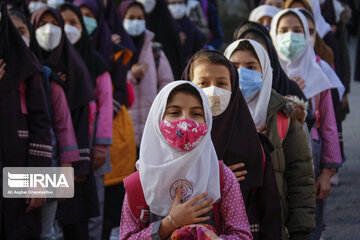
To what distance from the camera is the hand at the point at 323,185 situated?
201 inches

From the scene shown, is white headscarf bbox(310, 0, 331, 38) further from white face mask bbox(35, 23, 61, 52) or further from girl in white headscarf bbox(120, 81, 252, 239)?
girl in white headscarf bbox(120, 81, 252, 239)

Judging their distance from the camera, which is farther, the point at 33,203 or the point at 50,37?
the point at 50,37

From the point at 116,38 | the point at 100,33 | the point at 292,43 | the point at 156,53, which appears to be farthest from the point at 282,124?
the point at 156,53

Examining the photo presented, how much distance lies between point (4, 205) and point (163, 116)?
208cm

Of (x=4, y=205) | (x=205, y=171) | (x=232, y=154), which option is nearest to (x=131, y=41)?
(x=4, y=205)

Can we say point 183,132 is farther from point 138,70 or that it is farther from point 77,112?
point 138,70

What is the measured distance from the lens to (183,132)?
10.1 feet

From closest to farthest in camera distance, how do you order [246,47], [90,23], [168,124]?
[168,124] < [246,47] < [90,23]

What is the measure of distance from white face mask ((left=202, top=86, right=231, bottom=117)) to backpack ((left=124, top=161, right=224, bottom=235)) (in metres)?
0.47

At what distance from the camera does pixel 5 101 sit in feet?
16.0

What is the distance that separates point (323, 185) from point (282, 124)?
1.18 m

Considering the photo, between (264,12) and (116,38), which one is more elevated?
(264,12)

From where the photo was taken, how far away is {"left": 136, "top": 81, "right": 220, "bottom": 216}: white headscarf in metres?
3.10

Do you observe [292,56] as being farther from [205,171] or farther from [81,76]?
[205,171]
